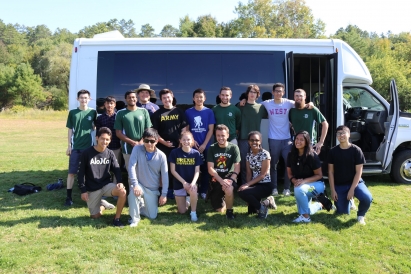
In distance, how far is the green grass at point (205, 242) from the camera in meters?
3.21

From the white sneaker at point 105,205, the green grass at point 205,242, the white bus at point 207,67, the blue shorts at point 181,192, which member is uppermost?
the white bus at point 207,67

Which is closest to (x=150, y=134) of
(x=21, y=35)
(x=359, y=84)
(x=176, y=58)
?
(x=176, y=58)

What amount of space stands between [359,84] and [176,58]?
352cm

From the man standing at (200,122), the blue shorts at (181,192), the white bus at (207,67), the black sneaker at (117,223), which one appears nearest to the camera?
the black sneaker at (117,223)

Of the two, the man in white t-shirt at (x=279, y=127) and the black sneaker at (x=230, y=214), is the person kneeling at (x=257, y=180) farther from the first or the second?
the man in white t-shirt at (x=279, y=127)

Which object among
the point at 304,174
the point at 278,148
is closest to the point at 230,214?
the point at 304,174

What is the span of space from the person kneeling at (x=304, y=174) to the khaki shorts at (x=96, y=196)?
2.46m

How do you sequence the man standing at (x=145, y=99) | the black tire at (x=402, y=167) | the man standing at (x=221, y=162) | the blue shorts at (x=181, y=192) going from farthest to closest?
the black tire at (x=402, y=167) → the man standing at (x=145, y=99) → the blue shorts at (x=181, y=192) → the man standing at (x=221, y=162)

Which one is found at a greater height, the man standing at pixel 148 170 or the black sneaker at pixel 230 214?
the man standing at pixel 148 170

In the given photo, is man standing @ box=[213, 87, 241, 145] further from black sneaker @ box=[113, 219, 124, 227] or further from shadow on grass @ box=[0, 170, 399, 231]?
black sneaker @ box=[113, 219, 124, 227]

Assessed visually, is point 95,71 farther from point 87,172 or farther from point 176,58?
point 87,172

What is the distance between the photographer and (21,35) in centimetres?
9519

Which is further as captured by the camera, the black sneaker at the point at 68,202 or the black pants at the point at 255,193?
the black sneaker at the point at 68,202

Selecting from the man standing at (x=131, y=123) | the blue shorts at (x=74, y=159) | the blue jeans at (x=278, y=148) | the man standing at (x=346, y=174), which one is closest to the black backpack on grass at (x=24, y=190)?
the blue shorts at (x=74, y=159)
